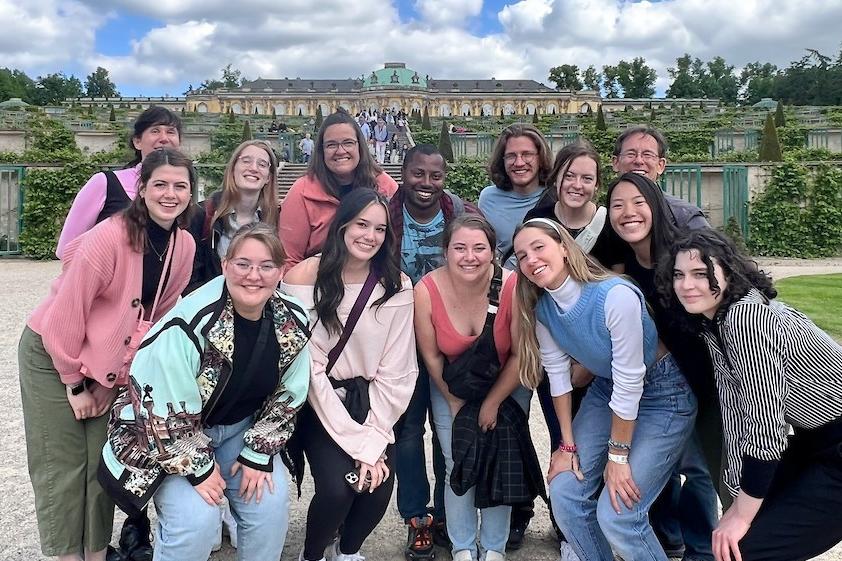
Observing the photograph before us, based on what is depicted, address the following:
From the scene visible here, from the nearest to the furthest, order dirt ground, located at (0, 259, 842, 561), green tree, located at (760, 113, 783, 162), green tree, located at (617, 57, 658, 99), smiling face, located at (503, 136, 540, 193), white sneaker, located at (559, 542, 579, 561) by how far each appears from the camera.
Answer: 1. white sneaker, located at (559, 542, 579, 561)
2. dirt ground, located at (0, 259, 842, 561)
3. smiling face, located at (503, 136, 540, 193)
4. green tree, located at (760, 113, 783, 162)
5. green tree, located at (617, 57, 658, 99)

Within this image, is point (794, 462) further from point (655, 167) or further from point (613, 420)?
point (655, 167)

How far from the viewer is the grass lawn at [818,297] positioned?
6168 mm

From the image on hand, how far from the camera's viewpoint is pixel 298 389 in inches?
92.8

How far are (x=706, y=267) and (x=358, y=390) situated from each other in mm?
1360

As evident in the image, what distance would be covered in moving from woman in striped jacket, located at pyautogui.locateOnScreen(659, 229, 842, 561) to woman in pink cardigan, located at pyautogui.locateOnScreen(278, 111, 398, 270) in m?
1.52

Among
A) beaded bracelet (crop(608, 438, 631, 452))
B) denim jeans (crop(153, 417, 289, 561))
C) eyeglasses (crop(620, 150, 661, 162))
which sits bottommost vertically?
denim jeans (crop(153, 417, 289, 561))

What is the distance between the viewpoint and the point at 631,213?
92.9 inches

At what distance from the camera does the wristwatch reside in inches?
90.4

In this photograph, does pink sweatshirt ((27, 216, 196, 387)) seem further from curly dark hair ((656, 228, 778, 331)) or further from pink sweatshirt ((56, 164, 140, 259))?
curly dark hair ((656, 228, 778, 331))

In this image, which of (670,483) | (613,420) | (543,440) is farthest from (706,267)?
(543,440)

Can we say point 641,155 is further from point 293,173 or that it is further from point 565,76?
point 565,76

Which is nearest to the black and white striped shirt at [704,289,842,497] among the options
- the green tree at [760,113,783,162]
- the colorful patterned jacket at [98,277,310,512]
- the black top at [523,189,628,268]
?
the black top at [523,189,628,268]

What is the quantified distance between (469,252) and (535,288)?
29cm

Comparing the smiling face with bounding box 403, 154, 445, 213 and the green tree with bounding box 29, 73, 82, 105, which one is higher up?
the green tree with bounding box 29, 73, 82, 105
